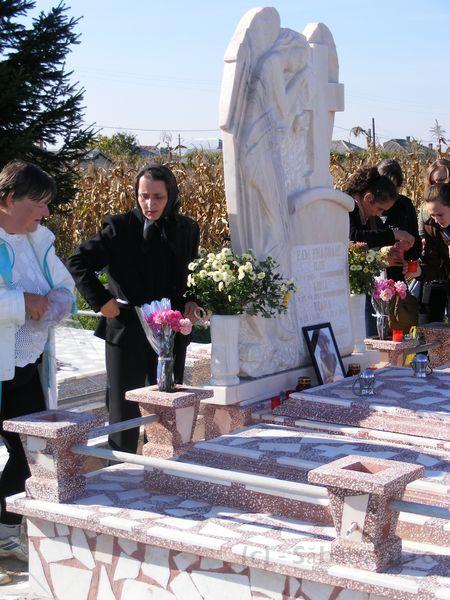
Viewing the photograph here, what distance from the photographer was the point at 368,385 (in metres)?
6.45

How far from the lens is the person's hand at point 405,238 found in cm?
838

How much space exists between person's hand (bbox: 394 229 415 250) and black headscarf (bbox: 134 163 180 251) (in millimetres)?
3165

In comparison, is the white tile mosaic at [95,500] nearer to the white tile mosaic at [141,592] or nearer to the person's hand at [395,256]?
the white tile mosaic at [141,592]

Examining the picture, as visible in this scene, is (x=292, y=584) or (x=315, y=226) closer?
(x=292, y=584)

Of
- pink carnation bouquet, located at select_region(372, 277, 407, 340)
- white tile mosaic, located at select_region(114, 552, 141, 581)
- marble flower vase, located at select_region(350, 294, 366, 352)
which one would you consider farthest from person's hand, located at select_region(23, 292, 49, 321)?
pink carnation bouquet, located at select_region(372, 277, 407, 340)

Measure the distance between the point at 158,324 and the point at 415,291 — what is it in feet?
15.0

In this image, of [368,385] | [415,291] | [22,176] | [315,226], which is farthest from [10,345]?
[415,291]

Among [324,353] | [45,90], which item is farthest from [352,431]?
[45,90]

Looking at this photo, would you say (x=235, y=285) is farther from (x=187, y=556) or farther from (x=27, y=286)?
(x=187, y=556)

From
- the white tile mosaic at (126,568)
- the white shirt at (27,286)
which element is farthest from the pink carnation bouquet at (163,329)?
the white tile mosaic at (126,568)

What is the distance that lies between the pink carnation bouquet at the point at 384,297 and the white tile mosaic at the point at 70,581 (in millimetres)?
4219

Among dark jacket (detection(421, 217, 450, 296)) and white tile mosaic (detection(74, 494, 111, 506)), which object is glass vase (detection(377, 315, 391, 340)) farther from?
white tile mosaic (detection(74, 494, 111, 506))

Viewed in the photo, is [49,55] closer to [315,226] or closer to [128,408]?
[315,226]

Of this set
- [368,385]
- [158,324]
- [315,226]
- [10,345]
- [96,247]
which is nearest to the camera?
[10,345]
